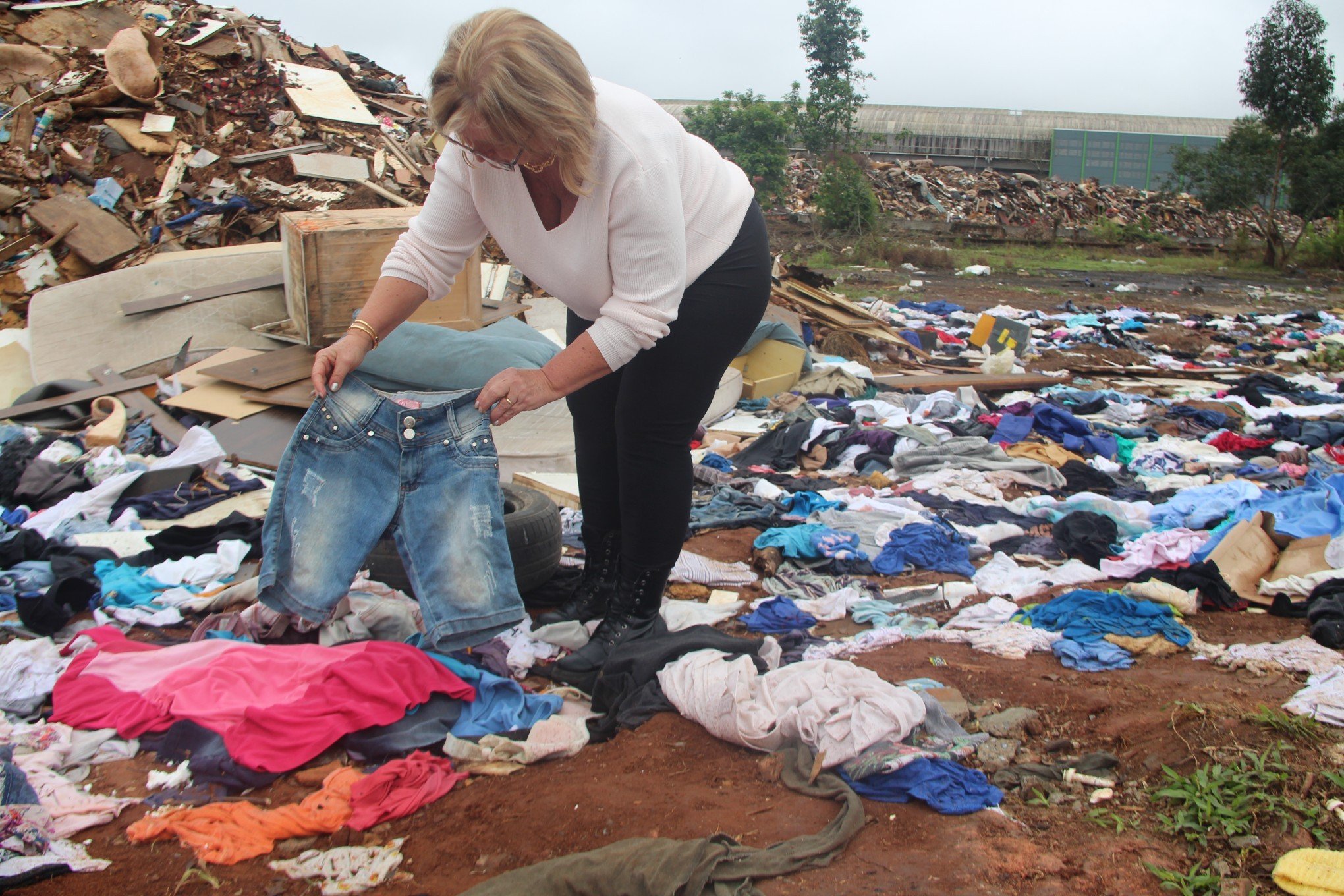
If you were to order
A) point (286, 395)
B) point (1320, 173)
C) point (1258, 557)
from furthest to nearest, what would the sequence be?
1. point (1320, 173)
2. point (286, 395)
3. point (1258, 557)

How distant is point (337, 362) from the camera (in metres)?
2.29

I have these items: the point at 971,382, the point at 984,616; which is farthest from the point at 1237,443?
the point at 984,616

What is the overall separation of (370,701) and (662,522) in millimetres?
856

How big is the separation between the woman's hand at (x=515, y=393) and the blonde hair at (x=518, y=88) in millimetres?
451

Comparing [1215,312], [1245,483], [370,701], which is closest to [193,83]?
[370,701]

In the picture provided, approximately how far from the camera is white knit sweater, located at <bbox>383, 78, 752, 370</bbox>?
2041mm

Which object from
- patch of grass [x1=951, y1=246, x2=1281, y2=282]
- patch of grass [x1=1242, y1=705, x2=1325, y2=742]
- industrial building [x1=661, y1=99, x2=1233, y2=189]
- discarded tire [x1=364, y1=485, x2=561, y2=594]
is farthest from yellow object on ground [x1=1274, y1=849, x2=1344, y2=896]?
industrial building [x1=661, y1=99, x2=1233, y2=189]

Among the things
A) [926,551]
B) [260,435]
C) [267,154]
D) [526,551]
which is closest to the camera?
[526,551]

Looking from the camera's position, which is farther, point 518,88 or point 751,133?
point 751,133

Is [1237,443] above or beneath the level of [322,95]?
beneath

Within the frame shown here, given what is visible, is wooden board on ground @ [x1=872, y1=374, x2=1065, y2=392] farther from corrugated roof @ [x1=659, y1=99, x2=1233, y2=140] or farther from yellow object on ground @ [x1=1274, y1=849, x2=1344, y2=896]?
corrugated roof @ [x1=659, y1=99, x2=1233, y2=140]

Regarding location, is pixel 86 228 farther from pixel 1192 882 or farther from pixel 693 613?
pixel 1192 882

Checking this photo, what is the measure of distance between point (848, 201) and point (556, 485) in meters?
17.2

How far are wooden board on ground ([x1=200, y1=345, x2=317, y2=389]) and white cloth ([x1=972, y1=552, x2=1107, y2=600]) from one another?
3.52 metres
